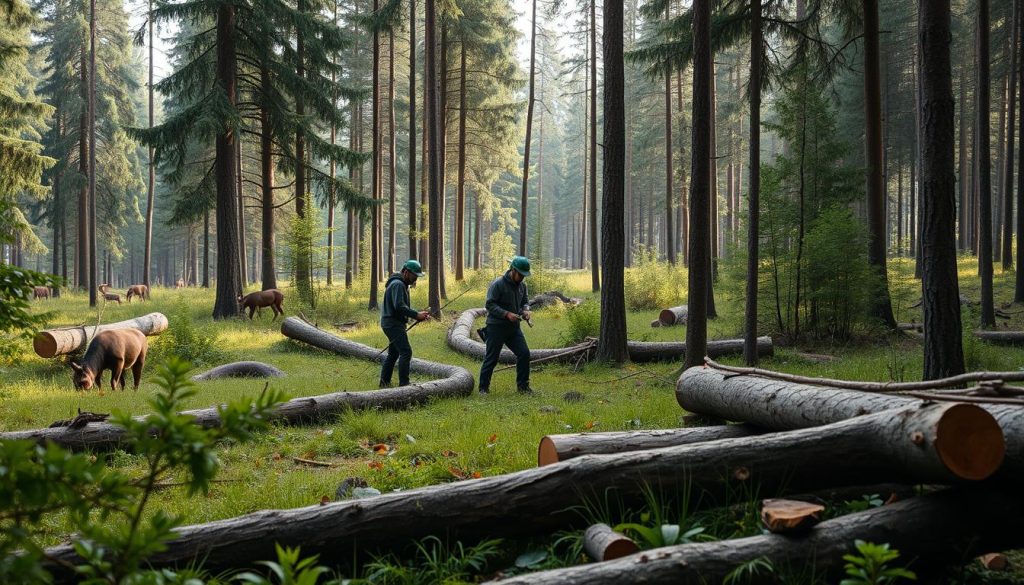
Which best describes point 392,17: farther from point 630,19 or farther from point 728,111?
point 630,19

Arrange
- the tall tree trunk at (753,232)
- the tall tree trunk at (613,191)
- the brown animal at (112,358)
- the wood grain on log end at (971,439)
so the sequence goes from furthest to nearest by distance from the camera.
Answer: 1. the tall tree trunk at (613,191)
2. the brown animal at (112,358)
3. the tall tree trunk at (753,232)
4. the wood grain on log end at (971,439)

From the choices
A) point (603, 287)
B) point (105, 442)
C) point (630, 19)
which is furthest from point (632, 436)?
point (630, 19)

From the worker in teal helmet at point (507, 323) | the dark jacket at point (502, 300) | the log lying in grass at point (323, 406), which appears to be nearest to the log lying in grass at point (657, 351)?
the worker in teal helmet at point (507, 323)

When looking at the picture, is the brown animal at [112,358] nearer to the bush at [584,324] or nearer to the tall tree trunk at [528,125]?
the bush at [584,324]

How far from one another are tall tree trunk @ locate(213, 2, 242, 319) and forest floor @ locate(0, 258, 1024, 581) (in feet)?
7.18

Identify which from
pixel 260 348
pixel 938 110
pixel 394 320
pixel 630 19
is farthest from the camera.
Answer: pixel 630 19

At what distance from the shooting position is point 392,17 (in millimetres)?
21766

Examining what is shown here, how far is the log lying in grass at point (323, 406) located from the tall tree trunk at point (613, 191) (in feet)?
10.5

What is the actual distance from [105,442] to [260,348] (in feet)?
33.1

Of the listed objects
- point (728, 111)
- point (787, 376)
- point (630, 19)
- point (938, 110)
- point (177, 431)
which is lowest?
point (787, 376)

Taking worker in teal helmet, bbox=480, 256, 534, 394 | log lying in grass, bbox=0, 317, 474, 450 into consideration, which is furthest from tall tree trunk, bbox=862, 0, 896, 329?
log lying in grass, bbox=0, 317, 474, 450

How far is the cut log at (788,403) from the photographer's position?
13.4ft

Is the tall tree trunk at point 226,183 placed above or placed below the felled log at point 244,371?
above

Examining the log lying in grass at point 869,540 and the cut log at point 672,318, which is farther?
the cut log at point 672,318
